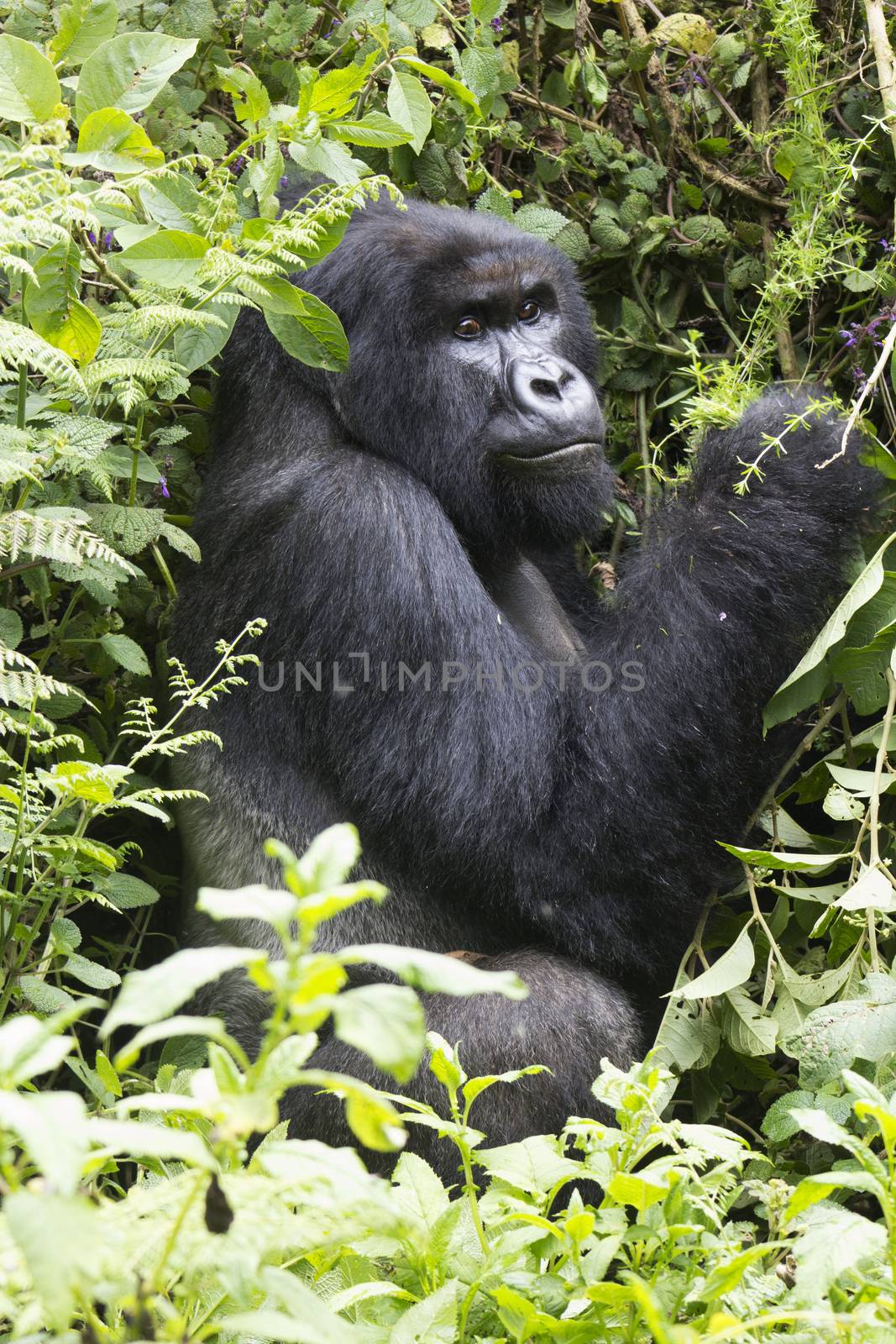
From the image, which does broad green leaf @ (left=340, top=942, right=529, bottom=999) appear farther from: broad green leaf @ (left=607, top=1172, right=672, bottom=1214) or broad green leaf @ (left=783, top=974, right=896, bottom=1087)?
broad green leaf @ (left=783, top=974, right=896, bottom=1087)

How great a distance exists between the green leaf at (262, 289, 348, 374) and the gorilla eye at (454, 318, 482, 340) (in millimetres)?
404

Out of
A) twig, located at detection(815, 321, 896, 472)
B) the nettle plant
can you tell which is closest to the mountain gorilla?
twig, located at detection(815, 321, 896, 472)

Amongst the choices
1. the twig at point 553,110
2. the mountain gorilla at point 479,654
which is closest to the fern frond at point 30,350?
the mountain gorilla at point 479,654

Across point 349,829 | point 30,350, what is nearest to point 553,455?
point 30,350

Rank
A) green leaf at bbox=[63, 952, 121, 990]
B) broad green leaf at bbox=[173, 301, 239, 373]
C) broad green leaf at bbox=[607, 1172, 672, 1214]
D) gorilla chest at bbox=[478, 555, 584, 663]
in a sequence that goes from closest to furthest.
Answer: broad green leaf at bbox=[607, 1172, 672, 1214], green leaf at bbox=[63, 952, 121, 990], broad green leaf at bbox=[173, 301, 239, 373], gorilla chest at bbox=[478, 555, 584, 663]

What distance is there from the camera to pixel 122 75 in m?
2.60

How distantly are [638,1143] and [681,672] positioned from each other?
1.47 m

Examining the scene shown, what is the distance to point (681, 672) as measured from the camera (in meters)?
2.90

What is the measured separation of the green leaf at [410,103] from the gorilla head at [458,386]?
Result: 0.20 metres

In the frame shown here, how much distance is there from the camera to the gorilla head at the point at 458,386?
3.02 metres

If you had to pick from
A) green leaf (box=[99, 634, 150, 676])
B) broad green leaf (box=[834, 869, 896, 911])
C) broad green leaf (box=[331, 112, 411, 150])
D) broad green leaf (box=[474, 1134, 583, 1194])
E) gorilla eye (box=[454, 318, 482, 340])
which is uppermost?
broad green leaf (box=[331, 112, 411, 150])

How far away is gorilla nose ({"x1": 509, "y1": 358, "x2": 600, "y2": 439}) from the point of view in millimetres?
3021

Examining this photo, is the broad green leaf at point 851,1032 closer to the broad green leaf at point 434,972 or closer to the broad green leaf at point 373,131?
the broad green leaf at point 434,972

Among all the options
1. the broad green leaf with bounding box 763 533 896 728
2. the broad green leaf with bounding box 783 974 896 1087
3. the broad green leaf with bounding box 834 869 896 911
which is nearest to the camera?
the broad green leaf with bounding box 783 974 896 1087
